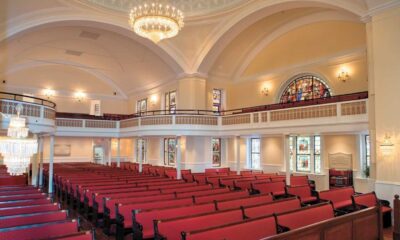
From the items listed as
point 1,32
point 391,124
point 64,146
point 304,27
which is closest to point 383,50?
point 391,124

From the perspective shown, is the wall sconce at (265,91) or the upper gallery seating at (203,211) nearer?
the upper gallery seating at (203,211)

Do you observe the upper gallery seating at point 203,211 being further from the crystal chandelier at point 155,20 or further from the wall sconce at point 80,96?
the wall sconce at point 80,96

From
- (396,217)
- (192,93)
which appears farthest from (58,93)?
(396,217)

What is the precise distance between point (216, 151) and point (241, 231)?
1437 centimetres

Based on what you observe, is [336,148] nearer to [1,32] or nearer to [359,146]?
[359,146]

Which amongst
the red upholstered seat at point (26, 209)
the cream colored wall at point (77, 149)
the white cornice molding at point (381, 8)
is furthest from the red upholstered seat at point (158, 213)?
the cream colored wall at point (77, 149)

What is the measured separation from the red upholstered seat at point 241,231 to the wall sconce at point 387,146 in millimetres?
5429

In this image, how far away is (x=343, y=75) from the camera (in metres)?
13.5

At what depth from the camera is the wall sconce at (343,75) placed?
43.9 feet

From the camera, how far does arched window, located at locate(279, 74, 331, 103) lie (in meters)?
14.7

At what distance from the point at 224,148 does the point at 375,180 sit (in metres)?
10.6

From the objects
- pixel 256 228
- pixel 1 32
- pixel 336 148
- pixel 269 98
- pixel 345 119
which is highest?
pixel 1 32

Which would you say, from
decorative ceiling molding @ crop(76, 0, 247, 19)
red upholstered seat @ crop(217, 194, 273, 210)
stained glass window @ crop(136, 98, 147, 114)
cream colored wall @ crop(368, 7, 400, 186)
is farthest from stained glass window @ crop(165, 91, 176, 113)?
red upholstered seat @ crop(217, 194, 273, 210)

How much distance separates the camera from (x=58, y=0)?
12.8m
